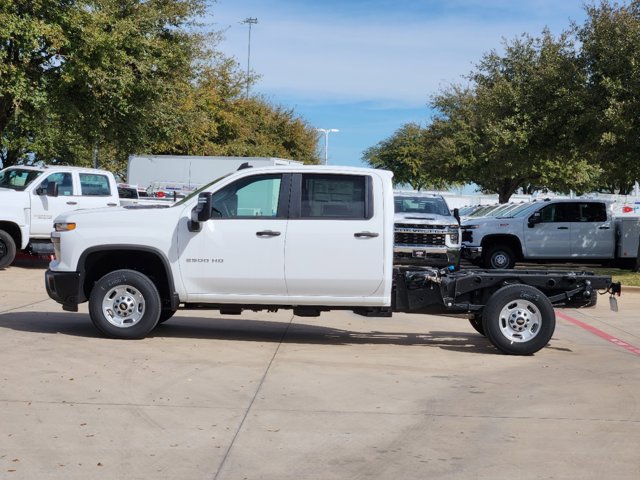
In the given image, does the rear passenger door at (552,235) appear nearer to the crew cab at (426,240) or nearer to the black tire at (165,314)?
the crew cab at (426,240)

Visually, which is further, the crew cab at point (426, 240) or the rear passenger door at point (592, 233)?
the rear passenger door at point (592, 233)

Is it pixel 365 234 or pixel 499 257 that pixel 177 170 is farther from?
pixel 365 234

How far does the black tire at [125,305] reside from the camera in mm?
9992

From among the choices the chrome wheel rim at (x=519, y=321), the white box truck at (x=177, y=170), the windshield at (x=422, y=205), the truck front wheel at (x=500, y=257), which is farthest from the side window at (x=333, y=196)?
the white box truck at (x=177, y=170)

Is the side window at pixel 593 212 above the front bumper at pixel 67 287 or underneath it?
above

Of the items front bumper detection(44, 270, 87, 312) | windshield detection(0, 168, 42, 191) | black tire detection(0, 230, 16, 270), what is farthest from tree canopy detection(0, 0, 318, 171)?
front bumper detection(44, 270, 87, 312)

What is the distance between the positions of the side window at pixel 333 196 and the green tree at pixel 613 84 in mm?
12125

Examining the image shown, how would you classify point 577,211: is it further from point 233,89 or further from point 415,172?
point 415,172

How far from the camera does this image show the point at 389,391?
8.00 metres

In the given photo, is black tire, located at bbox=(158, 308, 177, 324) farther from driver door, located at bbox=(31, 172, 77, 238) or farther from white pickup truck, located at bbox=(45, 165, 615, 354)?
driver door, located at bbox=(31, 172, 77, 238)

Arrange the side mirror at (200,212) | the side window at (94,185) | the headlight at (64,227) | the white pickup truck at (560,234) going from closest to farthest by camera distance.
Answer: the side mirror at (200,212)
the headlight at (64,227)
the side window at (94,185)
the white pickup truck at (560,234)

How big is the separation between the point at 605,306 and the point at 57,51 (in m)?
13.1

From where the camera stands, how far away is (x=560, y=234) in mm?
22391

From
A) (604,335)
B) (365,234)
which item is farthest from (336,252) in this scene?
(604,335)
